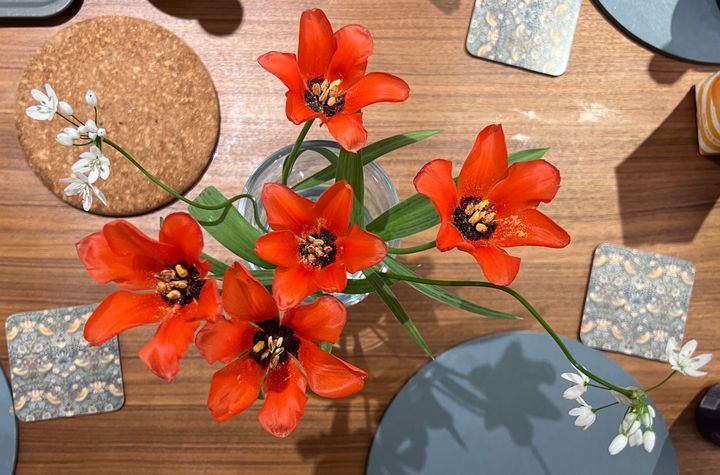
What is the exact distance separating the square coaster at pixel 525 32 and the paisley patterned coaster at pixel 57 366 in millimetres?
664

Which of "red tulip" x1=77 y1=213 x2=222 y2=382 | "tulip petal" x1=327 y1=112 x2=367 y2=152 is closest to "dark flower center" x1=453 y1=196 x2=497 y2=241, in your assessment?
"tulip petal" x1=327 y1=112 x2=367 y2=152

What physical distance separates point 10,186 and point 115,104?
19 centimetres

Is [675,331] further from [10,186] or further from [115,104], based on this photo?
[10,186]

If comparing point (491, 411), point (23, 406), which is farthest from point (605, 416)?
point (23, 406)

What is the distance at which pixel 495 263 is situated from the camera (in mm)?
436

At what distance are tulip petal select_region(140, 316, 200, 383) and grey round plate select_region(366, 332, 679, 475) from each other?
434 millimetres

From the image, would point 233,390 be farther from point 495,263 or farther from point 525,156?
point 525,156

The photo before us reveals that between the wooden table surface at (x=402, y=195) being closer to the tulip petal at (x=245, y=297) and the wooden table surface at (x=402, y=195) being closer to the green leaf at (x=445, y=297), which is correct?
the green leaf at (x=445, y=297)

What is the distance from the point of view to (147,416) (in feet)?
2.57

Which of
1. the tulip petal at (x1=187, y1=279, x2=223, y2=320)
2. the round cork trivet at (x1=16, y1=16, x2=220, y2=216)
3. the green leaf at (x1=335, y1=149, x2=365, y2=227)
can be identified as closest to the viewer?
the tulip petal at (x1=187, y1=279, x2=223, y2=320)

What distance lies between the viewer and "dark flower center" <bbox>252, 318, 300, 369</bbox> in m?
0.44

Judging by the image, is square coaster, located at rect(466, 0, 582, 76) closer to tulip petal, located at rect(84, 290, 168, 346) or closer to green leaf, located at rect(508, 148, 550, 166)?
green leaf, located at rect(508, 148, 550, 166)

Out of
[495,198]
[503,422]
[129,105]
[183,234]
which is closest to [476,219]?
[495,198]

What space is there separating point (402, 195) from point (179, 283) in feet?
1.37
